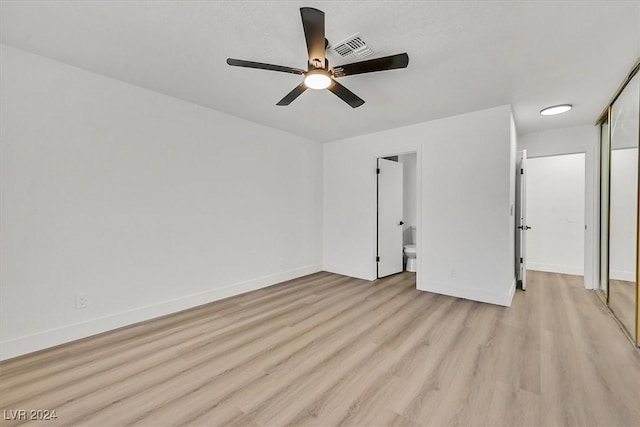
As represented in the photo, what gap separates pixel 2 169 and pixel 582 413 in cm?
441

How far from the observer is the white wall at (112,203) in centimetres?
220

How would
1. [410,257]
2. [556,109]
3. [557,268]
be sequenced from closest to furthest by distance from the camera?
[556,109]
[557,268]
[410,257]

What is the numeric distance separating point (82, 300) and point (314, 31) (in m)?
3.04

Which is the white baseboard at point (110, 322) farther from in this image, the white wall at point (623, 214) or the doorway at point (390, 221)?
the white wall at point (623, 214)

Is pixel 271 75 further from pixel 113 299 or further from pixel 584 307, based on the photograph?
pixel 584 307

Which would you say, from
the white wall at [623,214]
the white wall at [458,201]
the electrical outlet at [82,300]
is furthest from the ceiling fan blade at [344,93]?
the electrical outlet at [82,300]

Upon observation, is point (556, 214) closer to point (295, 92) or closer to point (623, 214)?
point (623, 214)

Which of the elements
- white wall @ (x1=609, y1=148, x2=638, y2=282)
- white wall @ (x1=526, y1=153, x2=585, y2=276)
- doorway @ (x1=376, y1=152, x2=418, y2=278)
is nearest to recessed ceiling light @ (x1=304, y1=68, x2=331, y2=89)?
doorway @ (x1=376, y1=152, x2=418, y2=278)

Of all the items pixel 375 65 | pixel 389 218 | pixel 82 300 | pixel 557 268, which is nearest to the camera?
pixel 375 65

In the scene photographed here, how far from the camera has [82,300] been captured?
2479mm

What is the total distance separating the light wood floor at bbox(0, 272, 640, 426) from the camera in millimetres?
1579

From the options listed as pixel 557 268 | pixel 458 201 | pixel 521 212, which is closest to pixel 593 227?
pixel 521 212

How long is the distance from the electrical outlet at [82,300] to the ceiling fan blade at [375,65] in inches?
118

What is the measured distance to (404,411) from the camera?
1596 mm
